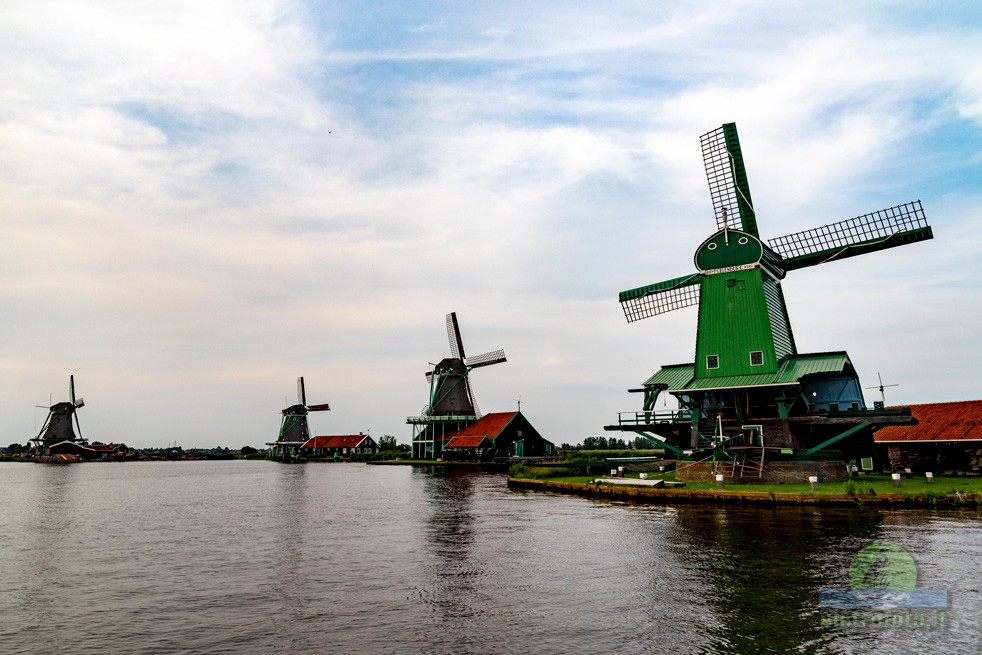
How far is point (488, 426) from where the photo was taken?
90.0 metres

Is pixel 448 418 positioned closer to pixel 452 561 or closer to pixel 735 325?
pixel 735 325

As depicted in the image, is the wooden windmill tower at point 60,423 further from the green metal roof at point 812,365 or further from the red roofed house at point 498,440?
the green metal roof at point 812,365

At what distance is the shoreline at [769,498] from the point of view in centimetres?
2928

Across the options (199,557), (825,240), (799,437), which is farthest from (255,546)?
(825,240)

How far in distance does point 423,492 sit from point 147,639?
114 ft

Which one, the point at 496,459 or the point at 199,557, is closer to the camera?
the point at 199,557

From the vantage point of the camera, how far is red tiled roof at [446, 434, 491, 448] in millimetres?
86438

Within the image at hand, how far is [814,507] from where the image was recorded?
3041 cm

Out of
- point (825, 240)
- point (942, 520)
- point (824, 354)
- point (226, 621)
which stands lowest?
point (942, 520)

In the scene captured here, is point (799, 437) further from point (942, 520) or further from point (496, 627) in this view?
point (496, 627)

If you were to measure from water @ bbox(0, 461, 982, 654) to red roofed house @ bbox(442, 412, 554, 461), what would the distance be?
52.9m

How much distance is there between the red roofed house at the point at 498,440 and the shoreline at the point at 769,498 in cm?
4552

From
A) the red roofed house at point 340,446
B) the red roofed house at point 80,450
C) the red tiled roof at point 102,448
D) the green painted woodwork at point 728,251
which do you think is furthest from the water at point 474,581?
the red tiled roof at point 102,448

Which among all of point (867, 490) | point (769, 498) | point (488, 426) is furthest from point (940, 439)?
point (488, 426)
